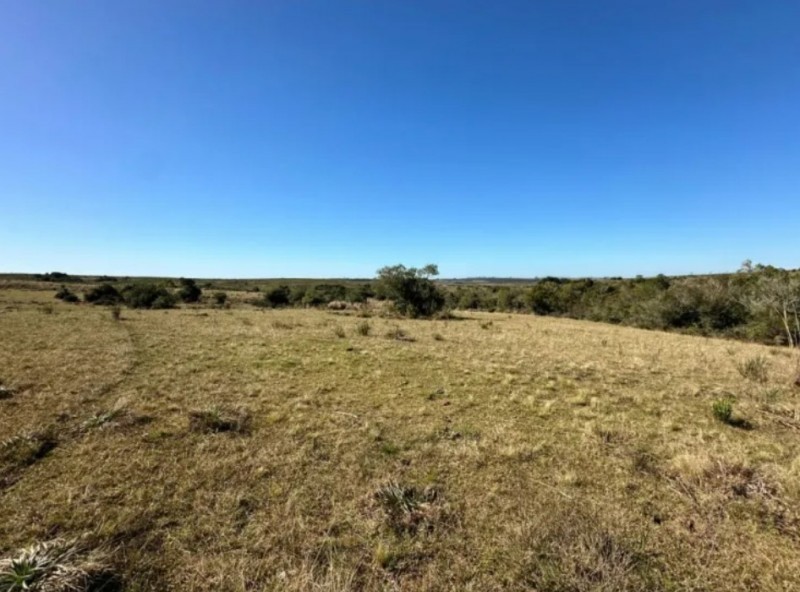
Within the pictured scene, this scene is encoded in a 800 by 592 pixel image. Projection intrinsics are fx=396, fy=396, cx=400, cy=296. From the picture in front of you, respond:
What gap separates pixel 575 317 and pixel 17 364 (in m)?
43.6

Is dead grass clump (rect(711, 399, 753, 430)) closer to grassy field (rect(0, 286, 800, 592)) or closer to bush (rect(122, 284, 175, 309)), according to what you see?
grassy field (rect(0, 286, 800, 592))

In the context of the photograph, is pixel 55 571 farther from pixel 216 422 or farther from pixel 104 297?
pixel 104 297

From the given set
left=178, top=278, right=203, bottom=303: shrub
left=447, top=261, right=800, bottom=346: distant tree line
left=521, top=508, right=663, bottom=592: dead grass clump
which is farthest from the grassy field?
left=178, top=278, right=203, bottom=303: shrub

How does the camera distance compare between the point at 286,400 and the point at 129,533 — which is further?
the point at 286,400

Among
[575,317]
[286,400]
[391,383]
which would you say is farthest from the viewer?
[575,317]

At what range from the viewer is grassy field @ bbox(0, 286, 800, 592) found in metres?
3.44

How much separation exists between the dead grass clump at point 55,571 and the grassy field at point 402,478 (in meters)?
0.15

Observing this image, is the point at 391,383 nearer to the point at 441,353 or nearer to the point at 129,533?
the point at 441,353

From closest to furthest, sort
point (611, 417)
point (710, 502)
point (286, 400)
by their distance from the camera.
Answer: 1. point (710, 502)
2. point (611, 417)
3. point (286, 400)

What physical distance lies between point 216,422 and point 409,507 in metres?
4.07

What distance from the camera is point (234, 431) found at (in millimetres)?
6555

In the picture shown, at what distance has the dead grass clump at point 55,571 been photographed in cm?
293

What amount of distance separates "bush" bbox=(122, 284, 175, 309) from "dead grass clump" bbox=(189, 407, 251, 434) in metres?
36.0

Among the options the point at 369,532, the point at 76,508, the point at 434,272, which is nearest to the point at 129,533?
the point at 76,508
